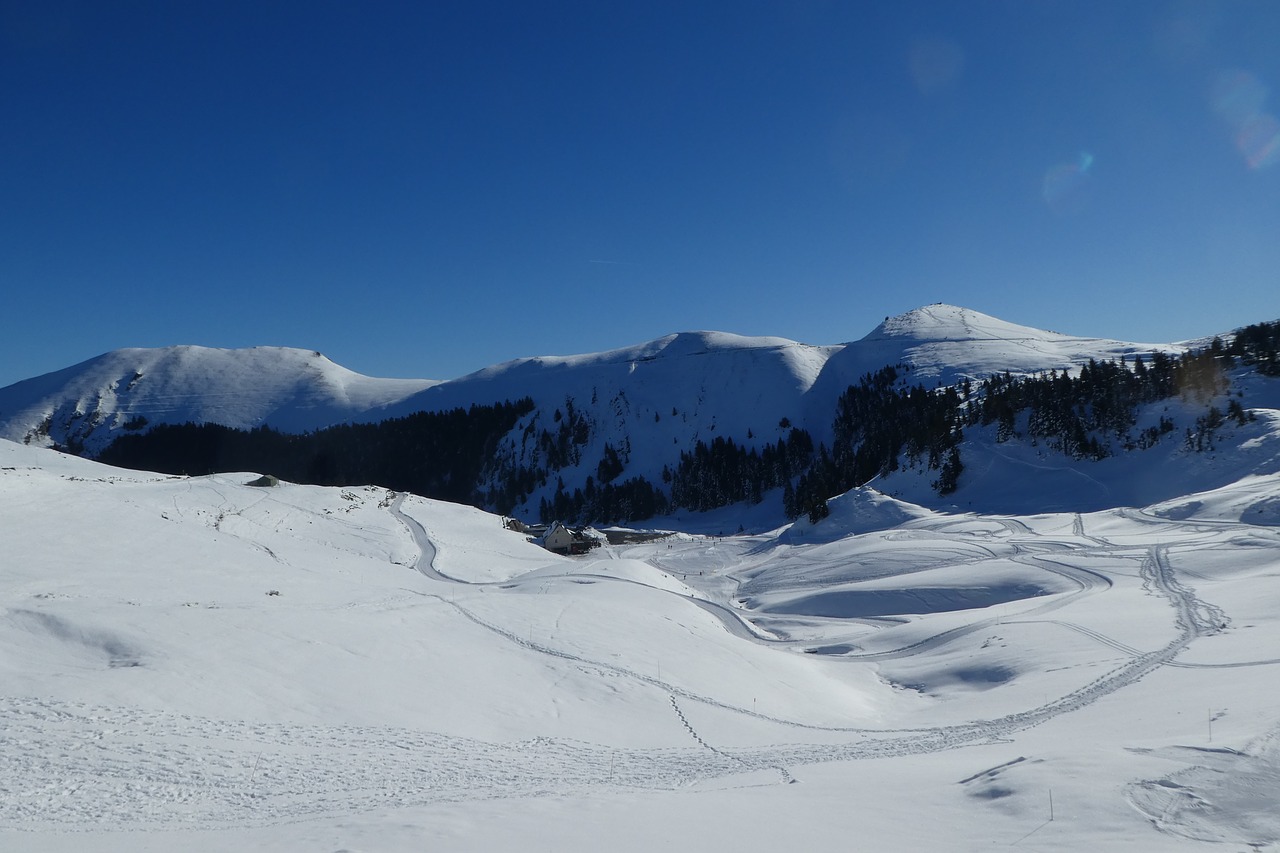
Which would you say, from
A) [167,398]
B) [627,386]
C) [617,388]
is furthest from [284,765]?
[167,398]

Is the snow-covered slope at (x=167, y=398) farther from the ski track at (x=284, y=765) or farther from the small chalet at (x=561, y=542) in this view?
the ski track at (x=284, y=765)

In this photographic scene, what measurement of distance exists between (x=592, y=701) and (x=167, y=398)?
20104cm

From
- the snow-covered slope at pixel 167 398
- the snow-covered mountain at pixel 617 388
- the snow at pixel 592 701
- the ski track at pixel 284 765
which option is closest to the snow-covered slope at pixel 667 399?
the snow-covered mountain at pixel 617 388

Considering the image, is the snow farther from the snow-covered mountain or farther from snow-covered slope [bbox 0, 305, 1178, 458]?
snow-covered slope [bbox 0, 305, 1178, 458]

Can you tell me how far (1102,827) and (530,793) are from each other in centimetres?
743

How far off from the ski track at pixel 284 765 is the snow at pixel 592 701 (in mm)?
61

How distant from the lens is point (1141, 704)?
47.9 ft

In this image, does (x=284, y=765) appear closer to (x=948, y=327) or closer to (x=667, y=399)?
(x=667, y=399)

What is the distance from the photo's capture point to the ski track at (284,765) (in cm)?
882

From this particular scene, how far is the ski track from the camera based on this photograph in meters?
8.82

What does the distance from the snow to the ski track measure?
0.06m

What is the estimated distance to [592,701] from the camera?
53.2 ft

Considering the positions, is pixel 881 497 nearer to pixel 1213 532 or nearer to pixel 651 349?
pixel 1213 532

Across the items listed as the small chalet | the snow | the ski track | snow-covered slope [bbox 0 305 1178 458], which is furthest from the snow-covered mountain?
the ski track
